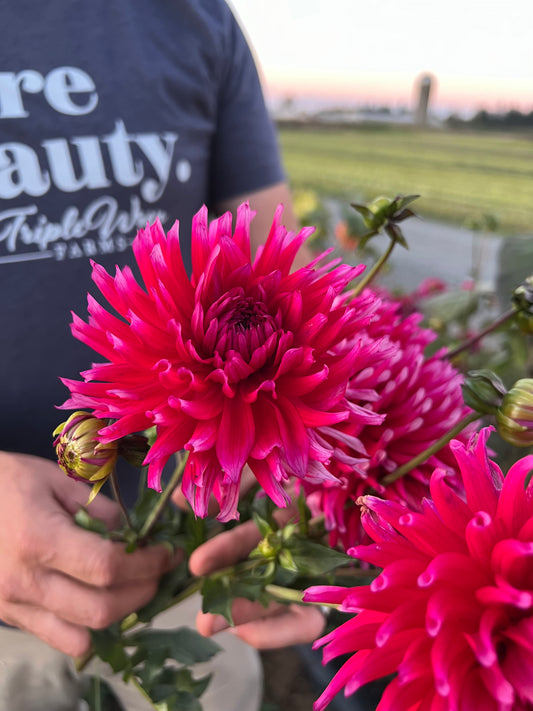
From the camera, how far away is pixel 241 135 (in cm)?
60

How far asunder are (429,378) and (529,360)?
1.71ft

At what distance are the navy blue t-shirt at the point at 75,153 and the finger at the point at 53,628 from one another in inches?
4.8

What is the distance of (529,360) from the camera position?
2.29 feet

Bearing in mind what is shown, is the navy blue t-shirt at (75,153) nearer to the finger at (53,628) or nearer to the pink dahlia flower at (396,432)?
the finger at (53,628)

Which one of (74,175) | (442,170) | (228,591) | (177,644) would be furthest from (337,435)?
(442,170)

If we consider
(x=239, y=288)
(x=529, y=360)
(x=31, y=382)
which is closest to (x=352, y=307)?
(x=239, y=288)

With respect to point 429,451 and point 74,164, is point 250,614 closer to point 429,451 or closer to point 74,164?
point 429,451

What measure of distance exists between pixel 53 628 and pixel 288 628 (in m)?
0.14

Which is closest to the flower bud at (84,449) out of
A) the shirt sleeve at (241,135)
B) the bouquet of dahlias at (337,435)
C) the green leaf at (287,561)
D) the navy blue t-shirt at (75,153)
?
the bouquet of dahlias at (337,435)

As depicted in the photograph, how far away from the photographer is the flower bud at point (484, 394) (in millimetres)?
220

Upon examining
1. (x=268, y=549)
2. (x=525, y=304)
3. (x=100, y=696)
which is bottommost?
(x=100, y=696)

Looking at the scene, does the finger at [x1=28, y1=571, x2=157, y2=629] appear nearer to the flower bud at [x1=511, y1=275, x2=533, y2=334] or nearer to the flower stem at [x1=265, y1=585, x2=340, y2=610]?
the flower stem at [x1=265, y1=585, x2=340, y2=610]

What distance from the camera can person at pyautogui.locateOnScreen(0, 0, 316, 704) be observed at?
1.38 ft

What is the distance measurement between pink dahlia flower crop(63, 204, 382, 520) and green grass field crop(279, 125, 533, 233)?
0.25 m
